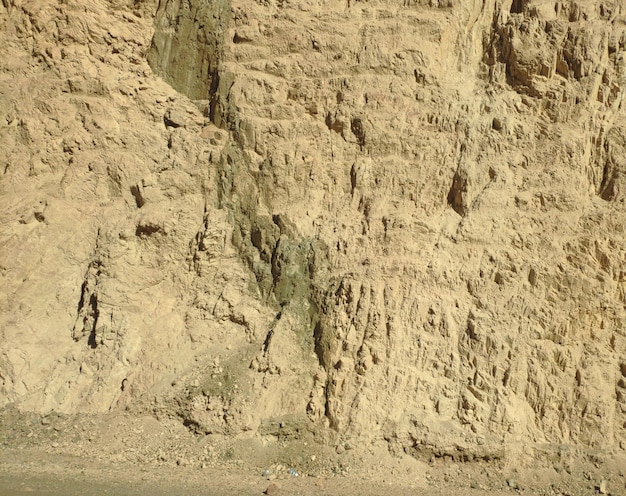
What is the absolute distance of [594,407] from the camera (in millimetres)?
6902

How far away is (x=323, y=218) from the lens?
828cm

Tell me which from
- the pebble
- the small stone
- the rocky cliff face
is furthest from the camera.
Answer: the rocky cliff face

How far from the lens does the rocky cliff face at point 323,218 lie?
7.21 m

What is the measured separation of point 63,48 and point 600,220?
808cm

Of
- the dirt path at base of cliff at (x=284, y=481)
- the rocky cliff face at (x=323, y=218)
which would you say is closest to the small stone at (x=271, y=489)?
the dirt path at base of cliff at (x=284, y=481)

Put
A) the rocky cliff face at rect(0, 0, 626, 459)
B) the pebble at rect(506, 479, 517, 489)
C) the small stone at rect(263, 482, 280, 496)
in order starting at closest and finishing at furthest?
the small stone at rect(263, 482, 280, 496)
the pebble at rect(506, 479, 517, 489)
the rocky cliff face at rect(0, 0, 626, 459)

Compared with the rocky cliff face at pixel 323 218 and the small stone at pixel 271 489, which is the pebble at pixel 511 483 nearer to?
the rocky cliff face at pixel 323 218

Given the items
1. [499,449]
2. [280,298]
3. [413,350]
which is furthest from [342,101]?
[499,449]

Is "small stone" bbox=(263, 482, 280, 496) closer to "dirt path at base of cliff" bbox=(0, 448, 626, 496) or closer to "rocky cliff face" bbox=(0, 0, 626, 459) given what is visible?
"dirt path at base of cliff" bbox=(0, 448, 626, 496)

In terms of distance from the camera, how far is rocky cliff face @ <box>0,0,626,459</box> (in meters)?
7.21

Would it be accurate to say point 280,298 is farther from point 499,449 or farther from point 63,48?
point 63,48

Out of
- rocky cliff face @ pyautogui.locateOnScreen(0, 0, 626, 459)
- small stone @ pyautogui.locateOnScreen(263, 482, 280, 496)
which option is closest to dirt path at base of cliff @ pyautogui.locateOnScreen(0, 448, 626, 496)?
small stone @ pyautogui.locateOnScreen(263, 482, 280, 496)

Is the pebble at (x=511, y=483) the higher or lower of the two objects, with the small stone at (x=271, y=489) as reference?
higher

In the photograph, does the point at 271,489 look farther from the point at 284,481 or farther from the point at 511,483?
the point at 511,483
